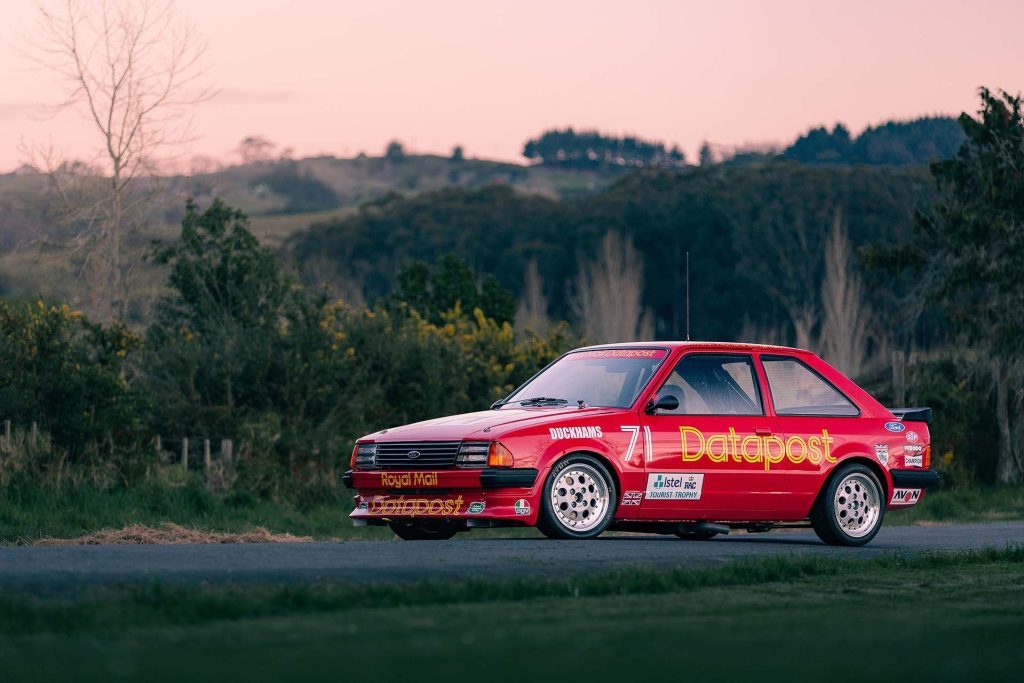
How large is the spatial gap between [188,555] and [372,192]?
138 m

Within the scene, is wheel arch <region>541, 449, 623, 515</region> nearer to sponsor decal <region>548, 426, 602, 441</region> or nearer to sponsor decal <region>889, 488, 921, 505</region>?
sponsor decal <region>548, 426, 602, 441</region>

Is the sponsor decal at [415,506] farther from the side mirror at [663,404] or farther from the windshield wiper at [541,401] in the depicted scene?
the side mirror at [663,404]

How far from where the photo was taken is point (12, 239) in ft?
133

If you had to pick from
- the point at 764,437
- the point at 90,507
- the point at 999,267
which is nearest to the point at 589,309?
the point at 999,267

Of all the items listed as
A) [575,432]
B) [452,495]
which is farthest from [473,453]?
[575,432]

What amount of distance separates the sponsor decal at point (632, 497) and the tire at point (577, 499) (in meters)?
0.08

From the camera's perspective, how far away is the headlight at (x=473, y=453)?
1305 centimetres

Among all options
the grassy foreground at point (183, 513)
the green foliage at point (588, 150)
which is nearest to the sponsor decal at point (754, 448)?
the grassy foreground at point (183, 513)

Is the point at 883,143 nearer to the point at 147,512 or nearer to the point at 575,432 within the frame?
the point at 147,512

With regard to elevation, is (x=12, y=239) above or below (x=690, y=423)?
above

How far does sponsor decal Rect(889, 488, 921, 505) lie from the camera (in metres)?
14.7

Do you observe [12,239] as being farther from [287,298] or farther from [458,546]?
[458,546]

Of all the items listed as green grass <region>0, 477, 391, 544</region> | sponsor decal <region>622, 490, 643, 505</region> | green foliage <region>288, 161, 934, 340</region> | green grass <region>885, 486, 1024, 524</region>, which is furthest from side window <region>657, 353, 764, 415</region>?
green foliage <region>288, 161, 934, 340</region>

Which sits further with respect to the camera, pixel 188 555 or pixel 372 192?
pixel 372 192
